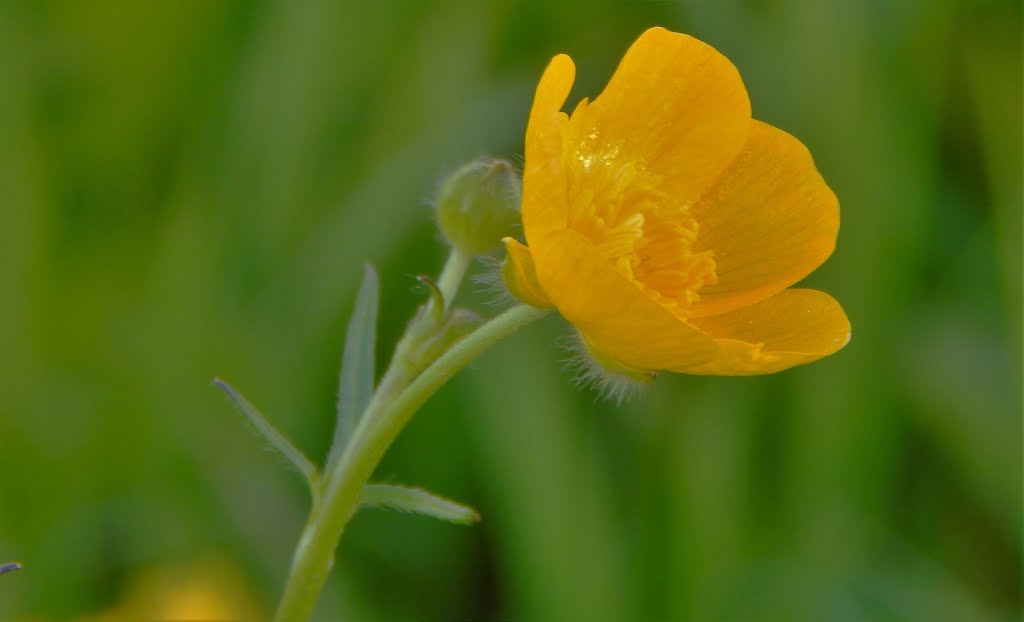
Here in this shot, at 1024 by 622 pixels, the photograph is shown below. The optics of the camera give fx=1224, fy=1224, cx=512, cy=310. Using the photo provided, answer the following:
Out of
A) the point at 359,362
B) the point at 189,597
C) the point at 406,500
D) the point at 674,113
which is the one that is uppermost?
the point at 674,113

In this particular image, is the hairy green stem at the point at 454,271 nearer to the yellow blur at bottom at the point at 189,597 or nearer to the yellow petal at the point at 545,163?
the yellow petal at the point at 545,163

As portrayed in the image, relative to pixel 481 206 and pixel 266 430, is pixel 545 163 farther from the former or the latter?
pixel 266 430

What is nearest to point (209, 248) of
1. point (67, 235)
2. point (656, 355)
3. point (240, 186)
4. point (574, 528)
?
point (240, 186)

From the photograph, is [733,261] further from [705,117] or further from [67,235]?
[67,235]

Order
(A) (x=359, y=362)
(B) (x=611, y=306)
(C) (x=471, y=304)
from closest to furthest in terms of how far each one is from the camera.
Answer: (B) (x=611, y=306), (A) (x=359, y=362), (C) (x=471, y=304)

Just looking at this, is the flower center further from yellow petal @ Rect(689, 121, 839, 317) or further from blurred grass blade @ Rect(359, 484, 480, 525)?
blurred grass blade @ Rect(359, 484, 480, 525)

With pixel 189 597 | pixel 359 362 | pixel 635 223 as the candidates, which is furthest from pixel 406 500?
pixel 189 597

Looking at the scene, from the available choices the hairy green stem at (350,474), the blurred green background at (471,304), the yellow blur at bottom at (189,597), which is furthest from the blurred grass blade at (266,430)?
the blurred green background at (471,304)

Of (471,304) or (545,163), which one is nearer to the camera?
(545,163)
